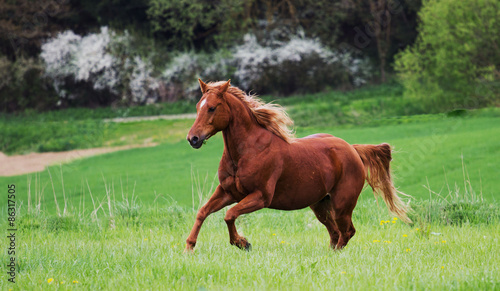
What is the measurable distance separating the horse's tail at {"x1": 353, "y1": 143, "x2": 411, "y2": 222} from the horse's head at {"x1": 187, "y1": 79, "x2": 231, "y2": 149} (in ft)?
6.61

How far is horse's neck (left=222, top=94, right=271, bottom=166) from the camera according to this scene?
18.3 ft

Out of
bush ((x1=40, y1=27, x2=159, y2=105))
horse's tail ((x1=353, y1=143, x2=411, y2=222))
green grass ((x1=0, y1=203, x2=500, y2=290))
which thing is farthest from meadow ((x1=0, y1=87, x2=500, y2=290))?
bush ((x1=40, y1=27, x2=159, y2=105))

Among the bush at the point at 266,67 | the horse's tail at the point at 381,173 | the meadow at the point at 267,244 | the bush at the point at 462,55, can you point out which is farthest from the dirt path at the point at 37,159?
the horse's tail at the point at 381,173

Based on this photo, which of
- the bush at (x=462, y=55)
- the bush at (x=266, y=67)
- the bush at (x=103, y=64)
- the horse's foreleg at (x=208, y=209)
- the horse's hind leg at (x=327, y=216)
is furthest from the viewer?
the bush at (x=266, y=67)

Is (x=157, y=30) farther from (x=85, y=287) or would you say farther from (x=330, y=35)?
(x=85, y=287)

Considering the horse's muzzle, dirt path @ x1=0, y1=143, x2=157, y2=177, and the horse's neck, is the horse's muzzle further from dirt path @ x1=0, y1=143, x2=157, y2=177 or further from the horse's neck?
dirt path @ x1=0, y1=143, x2=157, y2=177

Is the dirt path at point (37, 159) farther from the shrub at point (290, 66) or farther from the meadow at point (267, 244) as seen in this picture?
the shrub at point (290, 66)

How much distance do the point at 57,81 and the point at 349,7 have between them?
56.3 feet

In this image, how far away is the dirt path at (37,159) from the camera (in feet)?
68.0

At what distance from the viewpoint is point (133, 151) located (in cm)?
2314

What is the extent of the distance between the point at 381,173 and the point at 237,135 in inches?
83.6

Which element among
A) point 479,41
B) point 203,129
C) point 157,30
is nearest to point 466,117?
point 479,41

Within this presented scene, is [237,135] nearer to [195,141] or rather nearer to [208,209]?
[195,141]

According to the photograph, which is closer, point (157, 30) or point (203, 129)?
point (203, 129)
